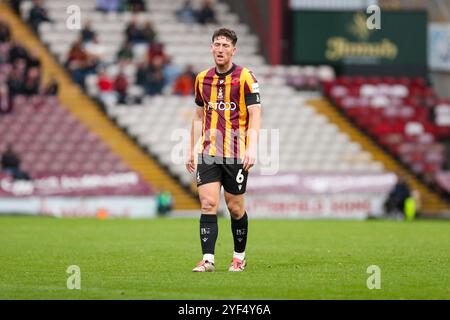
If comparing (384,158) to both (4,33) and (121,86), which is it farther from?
(4,33)

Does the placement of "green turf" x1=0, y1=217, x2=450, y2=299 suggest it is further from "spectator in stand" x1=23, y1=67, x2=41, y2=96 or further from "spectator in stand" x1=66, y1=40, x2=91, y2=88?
"spectator in stand" x1=66, y1=40, x2=91, y2=88

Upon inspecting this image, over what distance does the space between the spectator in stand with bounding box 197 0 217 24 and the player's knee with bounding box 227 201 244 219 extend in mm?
24790

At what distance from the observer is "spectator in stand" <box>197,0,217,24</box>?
36.8 meters

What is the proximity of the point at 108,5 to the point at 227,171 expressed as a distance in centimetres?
2456

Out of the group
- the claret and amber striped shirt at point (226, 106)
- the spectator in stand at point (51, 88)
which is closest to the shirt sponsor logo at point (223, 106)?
the claret and amber striped shirt at point (226, 106)

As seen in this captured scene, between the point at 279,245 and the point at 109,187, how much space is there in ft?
42.1

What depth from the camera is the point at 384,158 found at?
1346 inches

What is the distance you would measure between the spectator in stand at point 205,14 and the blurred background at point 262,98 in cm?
4

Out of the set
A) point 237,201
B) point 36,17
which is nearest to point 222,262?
point 237,201

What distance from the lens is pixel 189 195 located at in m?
30.6

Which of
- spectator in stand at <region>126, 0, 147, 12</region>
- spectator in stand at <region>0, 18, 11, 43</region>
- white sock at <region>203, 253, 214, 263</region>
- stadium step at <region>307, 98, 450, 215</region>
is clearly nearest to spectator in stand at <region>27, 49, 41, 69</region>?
spectator in stand at <region>0, 18, 11, 43</region>

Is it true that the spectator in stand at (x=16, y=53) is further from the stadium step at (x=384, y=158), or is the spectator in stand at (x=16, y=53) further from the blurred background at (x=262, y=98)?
the stadium step at (x=384, y=158)
